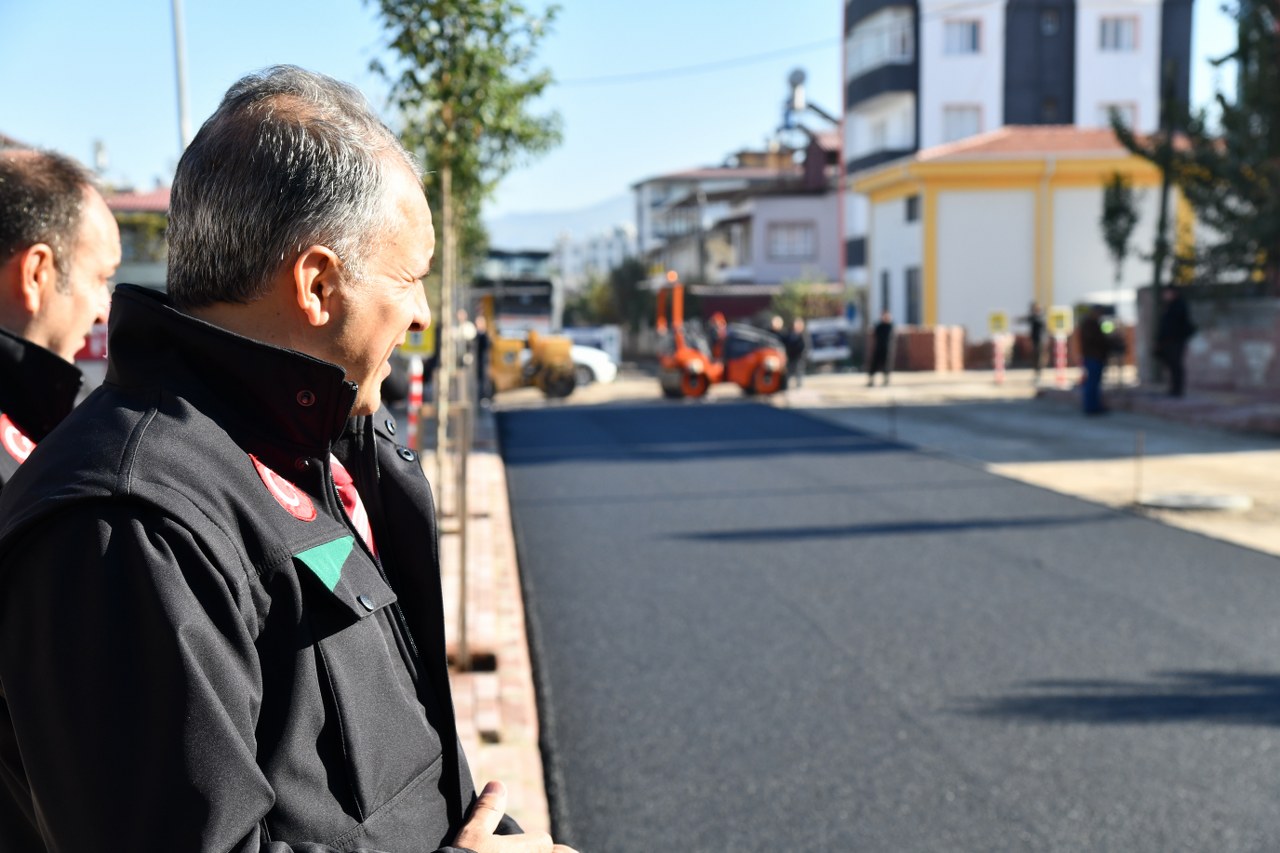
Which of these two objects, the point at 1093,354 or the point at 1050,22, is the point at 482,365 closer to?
the point at 1093,354

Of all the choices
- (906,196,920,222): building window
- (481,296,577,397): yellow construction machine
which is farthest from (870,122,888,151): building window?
(481,296,577,397): yellow construction machine

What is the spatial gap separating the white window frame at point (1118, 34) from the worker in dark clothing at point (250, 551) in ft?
172

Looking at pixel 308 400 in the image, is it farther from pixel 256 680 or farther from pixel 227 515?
pixel 256 680

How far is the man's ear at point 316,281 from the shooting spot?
160 cm

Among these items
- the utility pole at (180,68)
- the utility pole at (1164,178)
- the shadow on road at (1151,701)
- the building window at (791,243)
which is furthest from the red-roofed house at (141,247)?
the building window at (791,243)

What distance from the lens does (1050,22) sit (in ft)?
164

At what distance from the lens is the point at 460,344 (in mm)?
19344

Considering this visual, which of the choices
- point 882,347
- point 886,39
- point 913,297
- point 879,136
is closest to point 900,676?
point 882,347

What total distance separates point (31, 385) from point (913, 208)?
3838 centimetres

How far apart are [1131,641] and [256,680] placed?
6401 millimetres

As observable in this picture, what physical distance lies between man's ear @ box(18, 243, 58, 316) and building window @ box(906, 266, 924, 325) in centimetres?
3799

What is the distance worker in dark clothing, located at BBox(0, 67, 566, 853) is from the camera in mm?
1327

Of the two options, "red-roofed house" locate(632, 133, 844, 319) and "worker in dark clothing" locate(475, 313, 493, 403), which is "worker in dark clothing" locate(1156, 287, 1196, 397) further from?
"red-roofed house" locate(632, 133, 844, 319)

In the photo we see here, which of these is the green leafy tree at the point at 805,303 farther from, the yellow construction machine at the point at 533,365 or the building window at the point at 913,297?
the yellow construction machine at the point at 533,365
